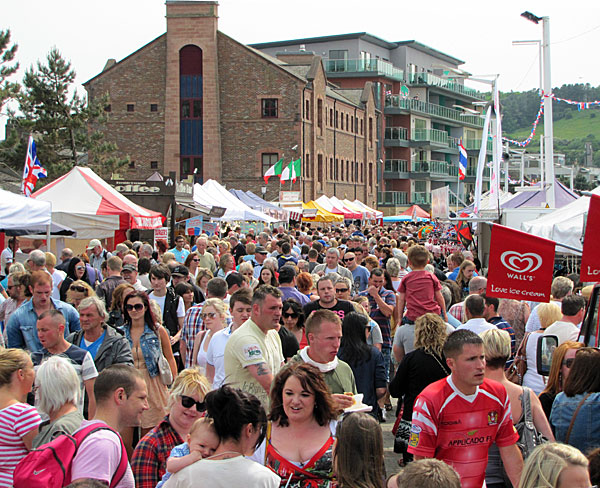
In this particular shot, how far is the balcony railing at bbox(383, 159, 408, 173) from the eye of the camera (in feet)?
257

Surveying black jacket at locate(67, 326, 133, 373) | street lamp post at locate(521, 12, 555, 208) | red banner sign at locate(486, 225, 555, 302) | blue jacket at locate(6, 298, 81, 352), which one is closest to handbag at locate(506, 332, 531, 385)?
red banner sign at locate(486, 225, 555, 302)

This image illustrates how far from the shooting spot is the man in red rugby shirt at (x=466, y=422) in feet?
15.7

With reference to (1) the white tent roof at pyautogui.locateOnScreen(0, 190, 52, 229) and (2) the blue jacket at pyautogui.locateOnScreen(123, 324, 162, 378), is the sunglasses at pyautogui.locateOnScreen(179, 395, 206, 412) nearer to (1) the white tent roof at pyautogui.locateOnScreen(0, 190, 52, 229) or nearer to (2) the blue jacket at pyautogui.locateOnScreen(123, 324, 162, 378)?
(2) the blue jacket at pyautogui.locateOnScreen(123, 324, 162, 378)

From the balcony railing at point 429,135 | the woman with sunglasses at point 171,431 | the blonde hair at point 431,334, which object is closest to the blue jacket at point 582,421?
the blonde hair at point 431,334

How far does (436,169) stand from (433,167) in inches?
27.5

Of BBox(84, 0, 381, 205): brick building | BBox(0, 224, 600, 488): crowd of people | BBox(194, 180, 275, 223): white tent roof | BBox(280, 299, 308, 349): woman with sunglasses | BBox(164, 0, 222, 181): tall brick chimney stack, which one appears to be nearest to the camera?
BBox(0, 224, 600, 488): crowd of people

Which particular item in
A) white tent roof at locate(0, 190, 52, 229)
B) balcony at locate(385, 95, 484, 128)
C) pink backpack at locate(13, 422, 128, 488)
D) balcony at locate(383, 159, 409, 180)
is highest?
balcony at locate(385, 95, 484, 128)

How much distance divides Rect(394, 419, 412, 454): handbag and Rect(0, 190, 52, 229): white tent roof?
26.4 ft

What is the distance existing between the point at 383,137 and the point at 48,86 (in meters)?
40.1

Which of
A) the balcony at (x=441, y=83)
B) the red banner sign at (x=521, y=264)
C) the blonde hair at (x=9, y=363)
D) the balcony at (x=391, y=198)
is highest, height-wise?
the balcony at (x=441, y=83)

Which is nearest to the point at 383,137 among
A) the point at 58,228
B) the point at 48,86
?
the point at 48,86

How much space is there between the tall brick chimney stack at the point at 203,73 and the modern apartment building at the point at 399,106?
20.0 metres

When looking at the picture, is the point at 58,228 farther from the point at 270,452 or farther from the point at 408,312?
the point at 270,452

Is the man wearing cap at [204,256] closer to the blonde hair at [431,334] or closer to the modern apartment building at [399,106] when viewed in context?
the blonde hair at [431,334]
